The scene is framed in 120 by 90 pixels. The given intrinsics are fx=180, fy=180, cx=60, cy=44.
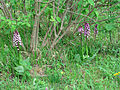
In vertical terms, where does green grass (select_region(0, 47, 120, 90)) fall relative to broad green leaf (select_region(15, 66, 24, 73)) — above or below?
below

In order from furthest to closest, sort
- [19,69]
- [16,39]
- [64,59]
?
[64,59], [16,39], [19,69]

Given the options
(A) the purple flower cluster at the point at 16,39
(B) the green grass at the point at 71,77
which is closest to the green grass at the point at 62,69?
(B) the green grass at the point at 71,77

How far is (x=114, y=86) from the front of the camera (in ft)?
7.86

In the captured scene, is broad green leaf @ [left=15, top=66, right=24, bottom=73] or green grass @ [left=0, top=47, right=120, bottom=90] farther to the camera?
broad green leaf @ [left=15, top=66, right=24, bottom=73]

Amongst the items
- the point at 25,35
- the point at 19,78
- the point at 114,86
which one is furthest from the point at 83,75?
the point at 25,35

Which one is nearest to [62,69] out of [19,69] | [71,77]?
[71,77]

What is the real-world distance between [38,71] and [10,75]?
0.41m

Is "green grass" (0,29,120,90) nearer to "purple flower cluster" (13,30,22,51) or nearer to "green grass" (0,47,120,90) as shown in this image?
"green grass" (0,47,120,90)

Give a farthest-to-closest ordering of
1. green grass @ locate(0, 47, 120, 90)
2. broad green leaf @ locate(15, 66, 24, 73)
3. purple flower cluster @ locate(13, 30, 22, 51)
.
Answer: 1. purple flower cluster @ locate(13, 30, 22, 51)
2. broad green leaf @ locate(15, 66, 24, 73)
3. green grass @ locate(0, 47, 120, 90)

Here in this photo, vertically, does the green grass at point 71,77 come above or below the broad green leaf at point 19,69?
below

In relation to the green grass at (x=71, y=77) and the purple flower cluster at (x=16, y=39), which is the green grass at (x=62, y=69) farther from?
the purple flower cluster at (x=16, y=39)

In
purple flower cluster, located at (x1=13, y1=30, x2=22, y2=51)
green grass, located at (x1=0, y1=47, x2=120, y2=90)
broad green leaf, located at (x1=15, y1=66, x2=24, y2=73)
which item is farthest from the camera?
purple flower cluster, located at (x1=13, y1=30, x2=22, y2=51)

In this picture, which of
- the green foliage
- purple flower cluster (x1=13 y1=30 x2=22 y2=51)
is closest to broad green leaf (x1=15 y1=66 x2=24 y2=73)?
the green foliage

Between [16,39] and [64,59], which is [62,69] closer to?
[64,59]
